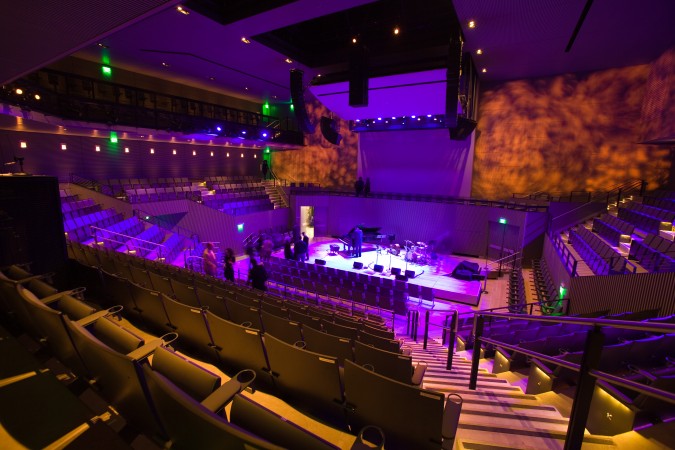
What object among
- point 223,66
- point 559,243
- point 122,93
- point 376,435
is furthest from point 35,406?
point 122,93

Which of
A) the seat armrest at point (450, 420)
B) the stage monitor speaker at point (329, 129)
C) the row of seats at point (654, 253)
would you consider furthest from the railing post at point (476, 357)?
the stage monitor speaker at point (329, 129)

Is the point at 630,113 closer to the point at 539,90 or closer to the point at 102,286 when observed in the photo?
the point at 539,90

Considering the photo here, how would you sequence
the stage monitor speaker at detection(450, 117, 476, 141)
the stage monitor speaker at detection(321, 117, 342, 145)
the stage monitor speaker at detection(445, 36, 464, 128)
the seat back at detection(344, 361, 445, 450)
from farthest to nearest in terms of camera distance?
the stage monitor speaker at detection(321, 117, 342, 145) < the stage monitor speaker at detection(450, 117, 476, 141) < the stage monitor speaker at detection(445, 36, 464, 128) < the seat back at detection(344, 361, 445, 450)

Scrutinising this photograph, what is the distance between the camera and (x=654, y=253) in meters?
6.50

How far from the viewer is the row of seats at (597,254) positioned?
6797mm

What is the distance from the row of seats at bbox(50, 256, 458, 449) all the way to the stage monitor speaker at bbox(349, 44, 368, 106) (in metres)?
9.20

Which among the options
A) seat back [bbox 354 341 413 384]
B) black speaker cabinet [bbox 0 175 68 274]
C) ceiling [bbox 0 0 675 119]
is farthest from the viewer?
ceiling [bbox 0 0 675 119]

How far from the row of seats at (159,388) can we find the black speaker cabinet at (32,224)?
2142mm

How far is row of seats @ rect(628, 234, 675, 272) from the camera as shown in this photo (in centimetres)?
593

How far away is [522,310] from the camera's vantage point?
8391 mm

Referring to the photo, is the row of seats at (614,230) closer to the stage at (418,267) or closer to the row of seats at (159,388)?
the stage at (418,267)

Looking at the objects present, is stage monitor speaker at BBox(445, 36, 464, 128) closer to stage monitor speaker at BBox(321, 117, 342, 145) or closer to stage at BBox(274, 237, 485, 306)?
stage at BBox(274, 237, 485, 306)

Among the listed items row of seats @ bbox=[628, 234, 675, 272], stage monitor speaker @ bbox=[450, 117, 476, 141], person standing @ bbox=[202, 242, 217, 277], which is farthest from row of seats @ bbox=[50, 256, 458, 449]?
stage monitor speaker @ bbox=[450, 117, 476, 141]

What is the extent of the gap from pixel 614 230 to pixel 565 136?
7100 mm
